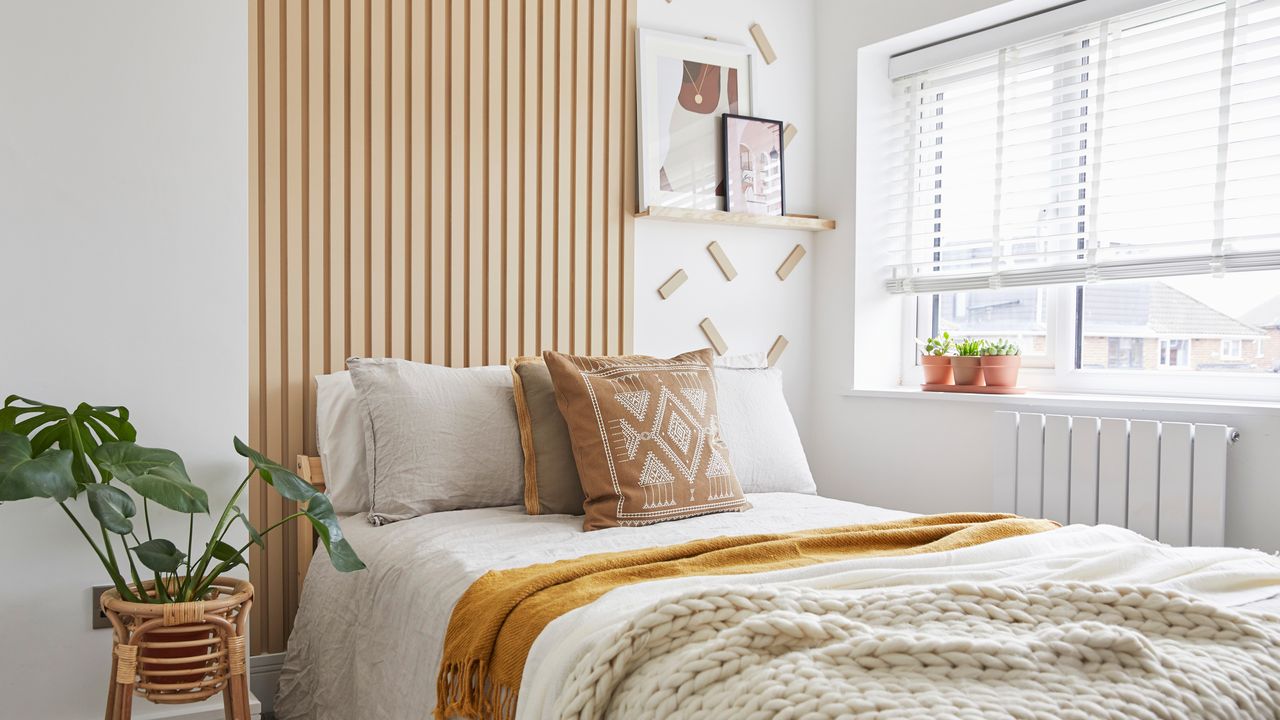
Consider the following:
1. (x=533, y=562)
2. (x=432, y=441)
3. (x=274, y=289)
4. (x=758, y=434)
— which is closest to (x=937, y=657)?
(x=533, y=562)

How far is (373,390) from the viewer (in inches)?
90.0

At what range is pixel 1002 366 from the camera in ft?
9.75

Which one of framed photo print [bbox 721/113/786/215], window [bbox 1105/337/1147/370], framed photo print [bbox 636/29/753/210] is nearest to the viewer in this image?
window [bbox 1105/337/1147/370]

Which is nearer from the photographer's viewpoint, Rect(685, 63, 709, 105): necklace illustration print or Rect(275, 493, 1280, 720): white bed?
Rect(275, 493, 1280, 720): white bed

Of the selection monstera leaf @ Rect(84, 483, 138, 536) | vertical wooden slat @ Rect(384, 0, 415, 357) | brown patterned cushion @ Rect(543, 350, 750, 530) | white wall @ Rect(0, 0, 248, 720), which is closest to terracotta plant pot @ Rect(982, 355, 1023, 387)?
brown patterned cushion @ Rect(543, 350, 750, 530)

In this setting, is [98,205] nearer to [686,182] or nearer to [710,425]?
[710,425]

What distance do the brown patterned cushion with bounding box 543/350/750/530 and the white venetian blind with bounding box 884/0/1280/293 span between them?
1.33m

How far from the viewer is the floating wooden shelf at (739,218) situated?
2984 millimetres

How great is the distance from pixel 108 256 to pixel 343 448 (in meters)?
0.69

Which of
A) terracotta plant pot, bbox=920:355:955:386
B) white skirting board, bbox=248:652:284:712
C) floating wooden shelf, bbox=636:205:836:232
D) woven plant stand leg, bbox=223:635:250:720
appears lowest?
white skirting board, bbox=248:652:284:712

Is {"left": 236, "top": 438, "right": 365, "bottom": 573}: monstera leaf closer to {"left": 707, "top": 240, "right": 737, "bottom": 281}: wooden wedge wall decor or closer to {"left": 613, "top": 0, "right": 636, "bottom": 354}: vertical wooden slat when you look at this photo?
{"left": 613, "top": 0, "right": 636, "bottom": 354}: vertical wooden slat

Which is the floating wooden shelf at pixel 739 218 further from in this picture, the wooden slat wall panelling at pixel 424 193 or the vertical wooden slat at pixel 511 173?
the vertical wooden slat at pixel 511 173

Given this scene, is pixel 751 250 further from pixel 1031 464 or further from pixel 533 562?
pixel 533 562

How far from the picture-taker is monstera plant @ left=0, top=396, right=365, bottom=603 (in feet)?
4.82
